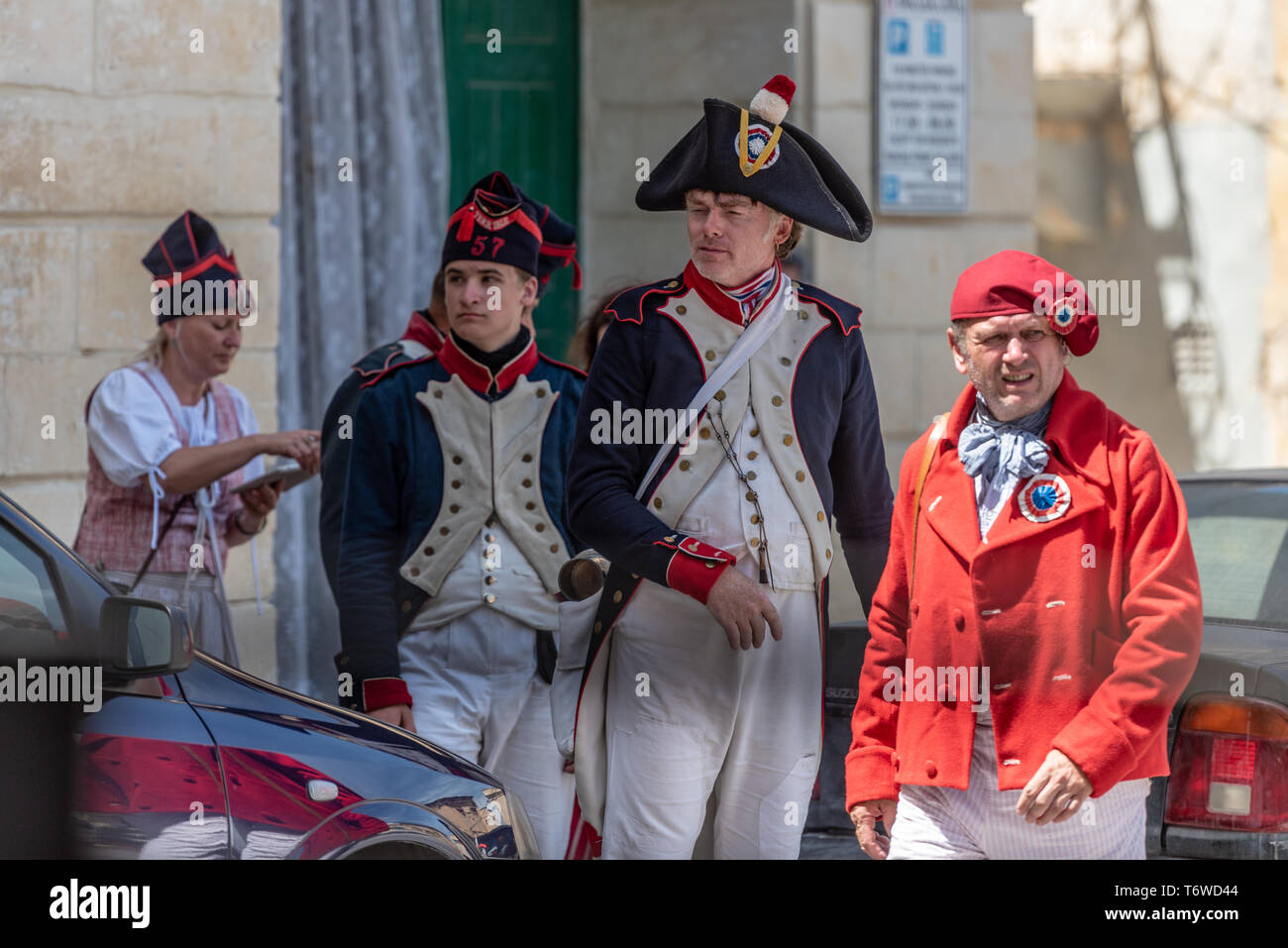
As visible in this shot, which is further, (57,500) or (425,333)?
(57,500)

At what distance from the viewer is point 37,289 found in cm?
664

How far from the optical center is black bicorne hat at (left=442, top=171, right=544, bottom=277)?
4543mm

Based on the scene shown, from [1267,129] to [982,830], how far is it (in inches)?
286

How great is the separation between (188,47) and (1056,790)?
4877 millimetres

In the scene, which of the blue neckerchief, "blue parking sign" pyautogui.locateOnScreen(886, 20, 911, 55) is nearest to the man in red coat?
the blue neckerchief

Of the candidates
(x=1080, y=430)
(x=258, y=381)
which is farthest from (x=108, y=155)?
(x=1080, y=430)

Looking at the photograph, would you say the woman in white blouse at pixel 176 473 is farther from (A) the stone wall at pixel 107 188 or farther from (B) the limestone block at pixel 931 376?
(B) the limestone block at pixel 931 376

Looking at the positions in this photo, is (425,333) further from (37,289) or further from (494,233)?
(37,289)

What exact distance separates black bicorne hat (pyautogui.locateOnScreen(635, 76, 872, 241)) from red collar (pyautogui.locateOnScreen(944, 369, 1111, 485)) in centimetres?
64

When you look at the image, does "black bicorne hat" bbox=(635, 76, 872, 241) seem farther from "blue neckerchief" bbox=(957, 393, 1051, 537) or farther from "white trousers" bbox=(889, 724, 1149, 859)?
"white trousers" bbox=(889, 724, 1149, 859)

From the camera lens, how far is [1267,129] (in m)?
9.73

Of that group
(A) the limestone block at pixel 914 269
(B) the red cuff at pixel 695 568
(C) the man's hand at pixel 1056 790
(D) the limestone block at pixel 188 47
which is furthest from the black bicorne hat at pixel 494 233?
(A) the limestone block at pixel 914 269

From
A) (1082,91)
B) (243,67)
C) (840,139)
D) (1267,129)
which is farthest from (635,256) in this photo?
(1267,129)
